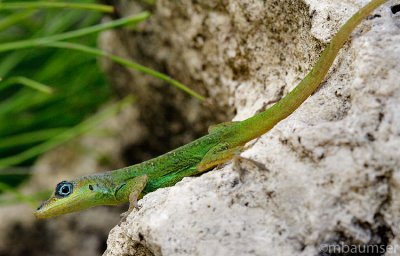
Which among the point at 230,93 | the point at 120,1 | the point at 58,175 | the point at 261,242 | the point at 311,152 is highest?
the point at 120,1

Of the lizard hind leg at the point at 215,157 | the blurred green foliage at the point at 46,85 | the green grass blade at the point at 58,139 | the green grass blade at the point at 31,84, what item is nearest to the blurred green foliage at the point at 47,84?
the blurred green foliage at the point at 46,85

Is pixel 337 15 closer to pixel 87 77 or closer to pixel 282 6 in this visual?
pixel 282 6

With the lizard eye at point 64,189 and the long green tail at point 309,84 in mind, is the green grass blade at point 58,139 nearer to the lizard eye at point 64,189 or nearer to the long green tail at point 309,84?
the lizard eye at point 64,189

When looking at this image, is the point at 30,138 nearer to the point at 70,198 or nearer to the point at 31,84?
the point at 31,84

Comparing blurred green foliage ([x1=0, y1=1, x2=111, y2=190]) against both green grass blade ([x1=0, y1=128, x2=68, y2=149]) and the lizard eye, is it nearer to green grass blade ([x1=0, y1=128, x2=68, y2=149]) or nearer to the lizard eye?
green grass blade ([x1=0, y1=128, x2=68, y2=149])

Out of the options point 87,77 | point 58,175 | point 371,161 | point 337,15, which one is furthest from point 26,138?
point 371,161

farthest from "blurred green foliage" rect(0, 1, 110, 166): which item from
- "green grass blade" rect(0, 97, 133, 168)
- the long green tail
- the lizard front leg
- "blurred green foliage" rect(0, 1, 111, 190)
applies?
the long green tail

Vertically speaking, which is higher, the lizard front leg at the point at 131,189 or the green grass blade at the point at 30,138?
the green grass blade at the point at 30,138
